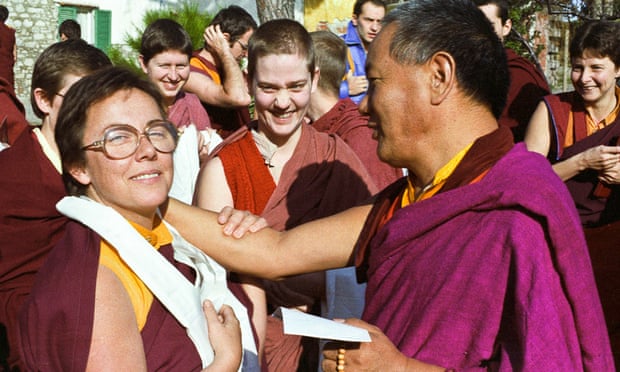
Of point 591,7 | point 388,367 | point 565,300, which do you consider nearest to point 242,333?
point 388,367

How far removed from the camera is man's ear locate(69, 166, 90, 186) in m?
2.47

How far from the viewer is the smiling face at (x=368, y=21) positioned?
7.12 m

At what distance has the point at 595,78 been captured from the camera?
4895mm

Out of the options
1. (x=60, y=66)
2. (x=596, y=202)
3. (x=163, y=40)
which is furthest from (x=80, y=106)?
(x=163, y=40)

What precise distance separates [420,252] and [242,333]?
22.1 inches

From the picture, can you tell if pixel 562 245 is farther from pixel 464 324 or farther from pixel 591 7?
pixel 591 7

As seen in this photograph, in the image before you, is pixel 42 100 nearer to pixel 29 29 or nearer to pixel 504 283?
pixel 504 283

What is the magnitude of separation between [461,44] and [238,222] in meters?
0.94

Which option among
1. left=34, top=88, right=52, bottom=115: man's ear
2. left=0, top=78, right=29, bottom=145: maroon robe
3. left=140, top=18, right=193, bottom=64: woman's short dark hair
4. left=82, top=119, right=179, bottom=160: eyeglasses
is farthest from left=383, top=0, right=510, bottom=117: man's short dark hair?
left=140, top=18, right=193, bottom=64: woman's short dark hair

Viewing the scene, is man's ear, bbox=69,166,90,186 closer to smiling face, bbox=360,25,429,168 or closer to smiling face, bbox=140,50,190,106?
smiling face, bbox=360,25,429,168

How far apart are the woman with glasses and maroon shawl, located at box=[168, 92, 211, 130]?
3.03 m

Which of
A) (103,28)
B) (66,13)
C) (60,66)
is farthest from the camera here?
(103,28)

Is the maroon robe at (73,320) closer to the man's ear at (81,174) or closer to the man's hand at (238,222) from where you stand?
the man's ear at (81,174)

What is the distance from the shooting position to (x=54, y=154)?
145 inches
